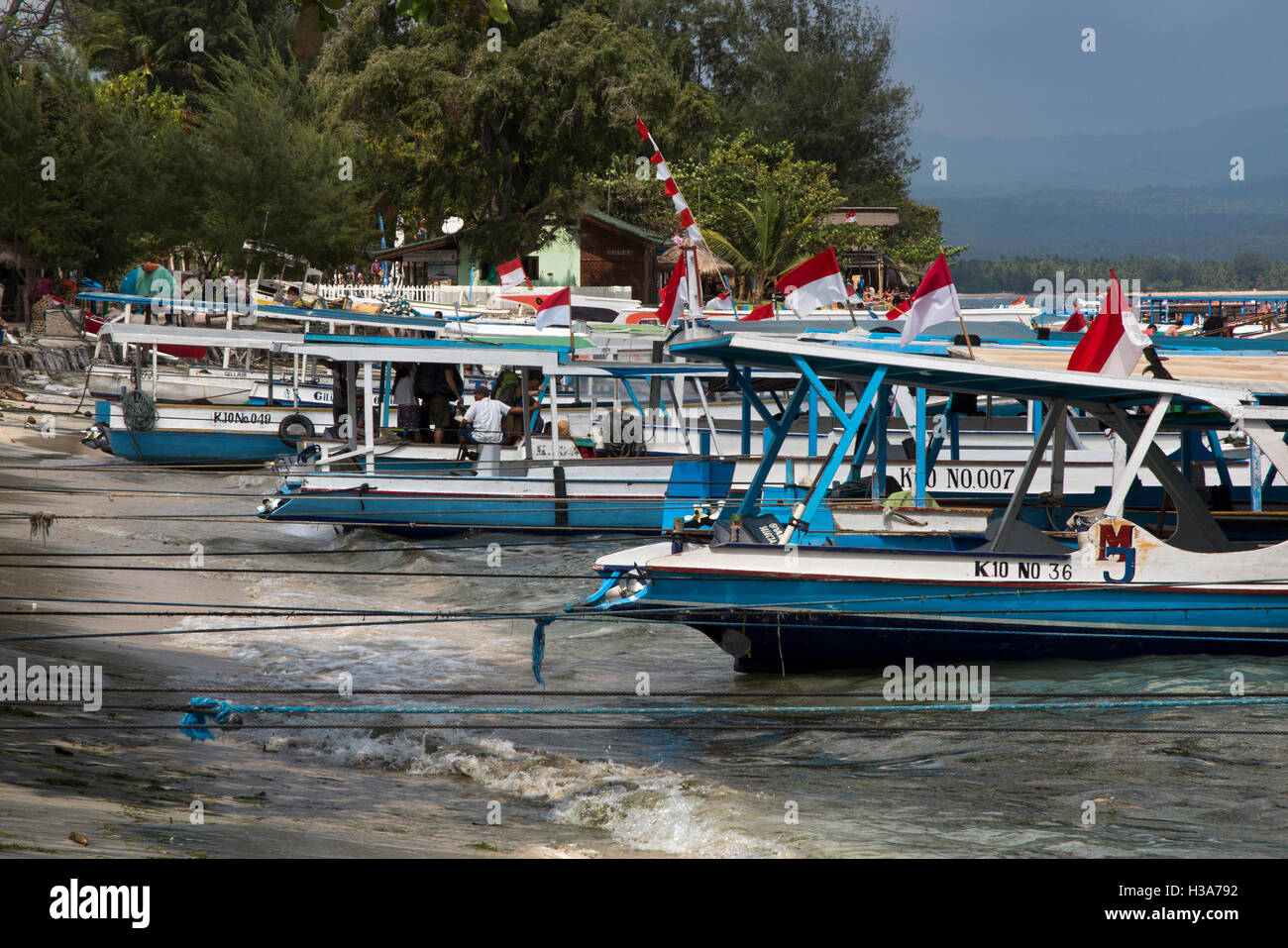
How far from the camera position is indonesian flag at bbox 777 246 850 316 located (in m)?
12.2

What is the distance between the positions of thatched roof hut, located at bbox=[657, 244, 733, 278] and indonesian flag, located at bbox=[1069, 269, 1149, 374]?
19626 millimetres

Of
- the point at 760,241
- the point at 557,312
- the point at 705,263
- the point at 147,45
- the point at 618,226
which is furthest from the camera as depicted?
the point at 147,45

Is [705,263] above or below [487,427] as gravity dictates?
above

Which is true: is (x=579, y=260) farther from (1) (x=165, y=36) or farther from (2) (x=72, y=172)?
(1) (x=165, y=36)

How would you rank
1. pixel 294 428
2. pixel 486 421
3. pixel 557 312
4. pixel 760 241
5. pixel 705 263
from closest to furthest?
1. pixel 486 421
2. pixel 557 312
3. pixel 294 428
4. pixel 705 263
5. pixel 760 241

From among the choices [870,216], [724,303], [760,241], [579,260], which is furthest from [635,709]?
[870,216]

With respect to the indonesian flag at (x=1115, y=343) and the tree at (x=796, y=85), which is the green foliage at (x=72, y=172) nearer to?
the indonesian flag at (x=1115, y=343)

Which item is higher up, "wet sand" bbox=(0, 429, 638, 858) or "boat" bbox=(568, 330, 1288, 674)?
"boat" bbox=(568, 330, 1288, 674)

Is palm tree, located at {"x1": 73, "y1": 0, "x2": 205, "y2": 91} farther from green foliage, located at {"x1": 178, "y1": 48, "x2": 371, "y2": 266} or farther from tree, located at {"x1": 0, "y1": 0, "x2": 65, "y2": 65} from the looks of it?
green foliage, located at {"x1": 178, "y1": 48, "x2": 371, "y2": 266}

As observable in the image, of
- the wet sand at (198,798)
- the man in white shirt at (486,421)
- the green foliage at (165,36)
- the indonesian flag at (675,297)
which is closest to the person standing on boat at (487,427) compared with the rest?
the man in white shirt at (486,421)

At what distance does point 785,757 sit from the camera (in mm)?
9328

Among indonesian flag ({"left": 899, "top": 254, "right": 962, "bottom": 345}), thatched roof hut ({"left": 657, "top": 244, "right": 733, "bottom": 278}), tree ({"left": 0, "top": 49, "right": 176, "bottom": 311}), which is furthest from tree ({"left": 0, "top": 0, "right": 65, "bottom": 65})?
indonesian flag ({"left": 899, "top": 254, "right": 962, "bottom": 345})

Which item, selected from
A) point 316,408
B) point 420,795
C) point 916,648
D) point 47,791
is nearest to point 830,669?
point 916,648

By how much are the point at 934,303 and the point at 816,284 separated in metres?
1.45
